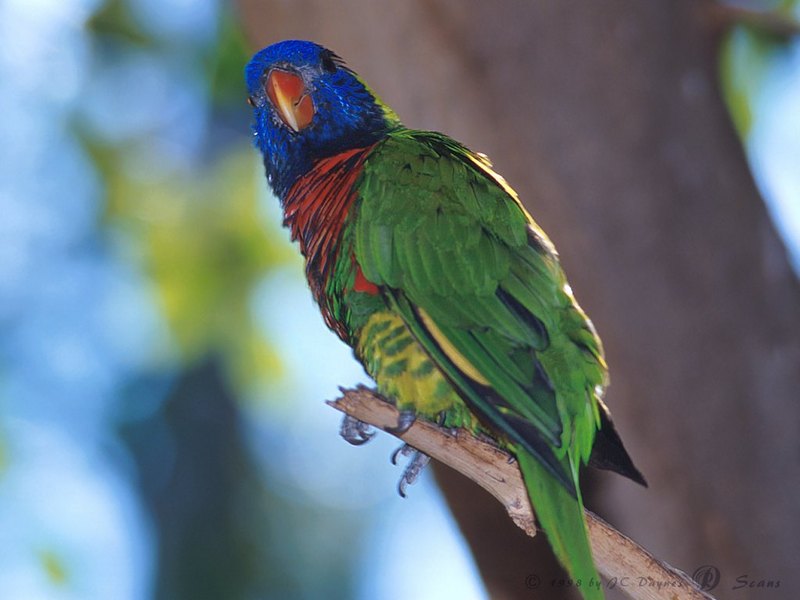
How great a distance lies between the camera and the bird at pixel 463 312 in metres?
2.09

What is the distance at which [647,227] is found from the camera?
3439 mm

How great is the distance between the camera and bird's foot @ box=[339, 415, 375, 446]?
242 cm

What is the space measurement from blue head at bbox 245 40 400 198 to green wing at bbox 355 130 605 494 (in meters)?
0.51

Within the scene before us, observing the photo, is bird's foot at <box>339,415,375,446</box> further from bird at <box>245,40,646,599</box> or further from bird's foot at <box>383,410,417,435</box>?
bird's foot at <box>383,410,417,435</box>

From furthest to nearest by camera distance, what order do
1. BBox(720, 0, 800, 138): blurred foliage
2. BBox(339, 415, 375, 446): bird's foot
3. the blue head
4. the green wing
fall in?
BBox(720, 0, 800, 138): blurred foliage, the blue head, BBox(339, 415, 375, 446): bird's foot, the green wing

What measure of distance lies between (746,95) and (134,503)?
533 centimetres

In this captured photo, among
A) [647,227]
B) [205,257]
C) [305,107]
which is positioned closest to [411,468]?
[305,107]

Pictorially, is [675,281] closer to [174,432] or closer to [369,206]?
[369,206]

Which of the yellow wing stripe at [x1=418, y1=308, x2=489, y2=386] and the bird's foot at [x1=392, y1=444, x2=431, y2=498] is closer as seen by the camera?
the yellow wing stripe at [x1=418, y1=308, x2=489, y2=386]

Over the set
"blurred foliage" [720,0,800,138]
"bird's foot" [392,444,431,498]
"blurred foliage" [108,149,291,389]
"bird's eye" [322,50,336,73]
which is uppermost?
"blurred foliage" [108,149,291,389]

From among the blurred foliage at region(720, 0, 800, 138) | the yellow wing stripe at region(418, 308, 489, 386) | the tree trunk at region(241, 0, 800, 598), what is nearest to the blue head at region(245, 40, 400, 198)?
the tree trunk at region(241, 0, 800, 598)

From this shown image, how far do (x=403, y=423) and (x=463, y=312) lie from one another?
0.33 meters

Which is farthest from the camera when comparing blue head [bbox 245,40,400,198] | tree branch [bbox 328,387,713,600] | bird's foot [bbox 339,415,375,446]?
blue head [bbox 245,40,400,198]

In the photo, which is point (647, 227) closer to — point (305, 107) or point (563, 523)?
point (305, 107)
